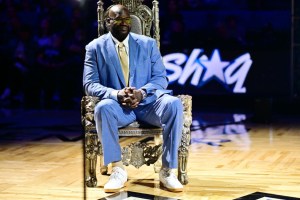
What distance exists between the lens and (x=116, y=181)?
4.12 m

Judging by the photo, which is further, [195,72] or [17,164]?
[195,72]

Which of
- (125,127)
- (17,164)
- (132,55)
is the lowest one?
(17,164)

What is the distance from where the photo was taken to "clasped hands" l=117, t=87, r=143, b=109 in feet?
13.5

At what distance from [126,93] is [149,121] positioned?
0.25m

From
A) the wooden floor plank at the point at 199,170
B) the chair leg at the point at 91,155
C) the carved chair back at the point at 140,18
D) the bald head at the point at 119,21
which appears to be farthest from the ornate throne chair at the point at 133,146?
the carved chair back at the point at 140,18

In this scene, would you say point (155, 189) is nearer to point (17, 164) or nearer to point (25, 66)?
point (17, 164)

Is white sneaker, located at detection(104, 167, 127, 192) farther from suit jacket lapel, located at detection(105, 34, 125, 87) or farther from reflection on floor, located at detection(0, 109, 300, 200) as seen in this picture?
suit jacket lapel, located at detection(105, 34, 125, 87)

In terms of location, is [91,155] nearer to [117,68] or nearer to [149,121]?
[149,121]

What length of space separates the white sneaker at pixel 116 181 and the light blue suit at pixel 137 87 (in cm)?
12

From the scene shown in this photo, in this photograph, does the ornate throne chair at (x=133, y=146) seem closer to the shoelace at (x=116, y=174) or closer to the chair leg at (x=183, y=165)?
the chair leg at (x=183, y=165)

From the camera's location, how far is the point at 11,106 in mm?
9352

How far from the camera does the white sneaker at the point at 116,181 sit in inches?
160

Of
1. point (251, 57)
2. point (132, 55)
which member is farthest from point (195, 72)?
point (132, 55)

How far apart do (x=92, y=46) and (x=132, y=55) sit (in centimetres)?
28
